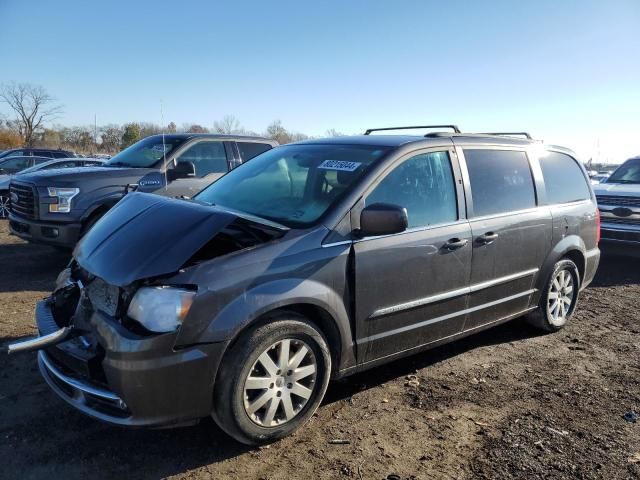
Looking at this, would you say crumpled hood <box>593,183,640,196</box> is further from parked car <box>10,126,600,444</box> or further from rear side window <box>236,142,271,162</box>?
rear side window <box>236,142,271,162</box>

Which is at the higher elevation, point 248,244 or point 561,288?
point 248,244

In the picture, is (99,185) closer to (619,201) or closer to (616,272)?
(616,272)

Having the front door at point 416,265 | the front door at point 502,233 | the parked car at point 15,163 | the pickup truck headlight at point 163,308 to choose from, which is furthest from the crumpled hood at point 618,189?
the parked car at point 15,163

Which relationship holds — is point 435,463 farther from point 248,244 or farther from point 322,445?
point 248,244

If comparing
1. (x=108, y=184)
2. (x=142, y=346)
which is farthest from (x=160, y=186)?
(x=142, y=346)

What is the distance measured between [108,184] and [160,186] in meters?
0.70

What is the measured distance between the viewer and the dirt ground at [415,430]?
2875 millimetres

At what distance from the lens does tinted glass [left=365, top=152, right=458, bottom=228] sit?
3.68 meters

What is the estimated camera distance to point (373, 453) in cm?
303

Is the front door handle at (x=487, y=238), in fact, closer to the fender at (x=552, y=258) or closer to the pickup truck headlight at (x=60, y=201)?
the fender at (x=552, y=258)

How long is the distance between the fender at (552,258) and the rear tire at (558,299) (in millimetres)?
76

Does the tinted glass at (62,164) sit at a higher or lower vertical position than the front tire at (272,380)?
higher

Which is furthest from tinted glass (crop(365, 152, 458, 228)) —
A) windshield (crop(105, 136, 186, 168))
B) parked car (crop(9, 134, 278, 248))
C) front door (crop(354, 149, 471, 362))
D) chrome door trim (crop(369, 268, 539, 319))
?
windshield (crop(105, 136, 186, 168))

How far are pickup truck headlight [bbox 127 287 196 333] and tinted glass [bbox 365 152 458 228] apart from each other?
1424mm
